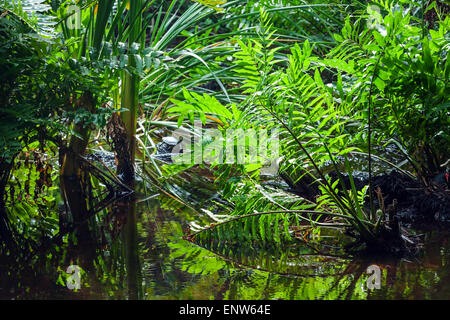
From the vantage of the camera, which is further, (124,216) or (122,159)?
(122,159)

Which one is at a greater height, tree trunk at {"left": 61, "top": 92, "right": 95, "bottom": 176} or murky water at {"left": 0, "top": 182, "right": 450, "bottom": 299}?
tree trunk at {"left": 61, "top": 92, "right": 95, "bottom": 176}

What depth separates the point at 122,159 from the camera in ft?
6.03

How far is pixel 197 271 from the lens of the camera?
1.02 metres

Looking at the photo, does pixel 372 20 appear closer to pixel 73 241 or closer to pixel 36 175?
pixel 73 241

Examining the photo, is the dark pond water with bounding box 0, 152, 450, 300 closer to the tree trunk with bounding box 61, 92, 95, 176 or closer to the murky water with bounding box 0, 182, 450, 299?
the murky water with bounding box 0, 182, 450, 299

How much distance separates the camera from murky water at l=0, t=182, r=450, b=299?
2.95 feet

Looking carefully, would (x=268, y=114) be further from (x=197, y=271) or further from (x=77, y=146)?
(x=77, y=146)

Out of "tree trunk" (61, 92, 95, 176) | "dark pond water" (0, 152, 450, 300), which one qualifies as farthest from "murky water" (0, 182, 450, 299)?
"tree trunk" (61, 92, 95, 176)

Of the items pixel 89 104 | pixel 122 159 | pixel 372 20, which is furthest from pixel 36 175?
pixel 372 20

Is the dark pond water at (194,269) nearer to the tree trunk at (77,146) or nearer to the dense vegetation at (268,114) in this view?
the dense vegetation at (268,114)
